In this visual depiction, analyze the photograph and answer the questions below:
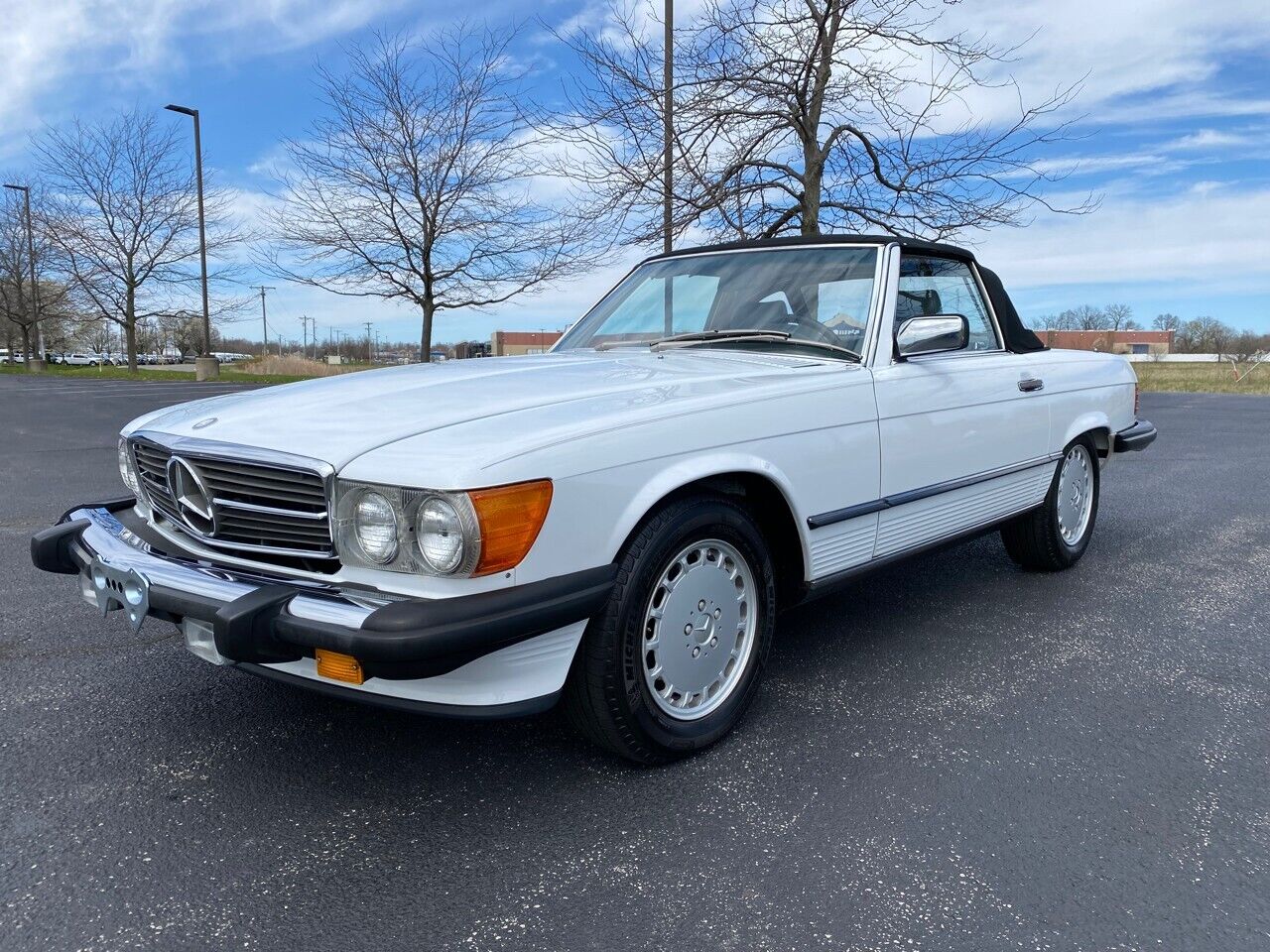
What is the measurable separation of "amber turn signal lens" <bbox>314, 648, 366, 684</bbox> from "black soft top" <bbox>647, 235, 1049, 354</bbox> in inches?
101

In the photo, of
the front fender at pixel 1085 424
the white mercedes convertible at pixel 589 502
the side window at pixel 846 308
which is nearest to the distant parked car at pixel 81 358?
the white mercedes convertible at pixel 589 502

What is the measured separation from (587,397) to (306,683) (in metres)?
1.05

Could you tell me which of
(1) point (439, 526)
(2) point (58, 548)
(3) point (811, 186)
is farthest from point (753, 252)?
(3) point (811, 186)

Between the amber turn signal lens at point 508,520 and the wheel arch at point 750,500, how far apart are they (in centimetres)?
26

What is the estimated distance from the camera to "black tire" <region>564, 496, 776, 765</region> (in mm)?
2400

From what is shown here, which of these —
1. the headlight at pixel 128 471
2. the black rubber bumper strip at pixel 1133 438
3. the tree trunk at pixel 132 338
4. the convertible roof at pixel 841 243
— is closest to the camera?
the headlight at pixel 128 471

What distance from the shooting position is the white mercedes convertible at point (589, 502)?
84.5 inches

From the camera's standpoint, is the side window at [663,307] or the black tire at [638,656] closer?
the black tire at [638,656]

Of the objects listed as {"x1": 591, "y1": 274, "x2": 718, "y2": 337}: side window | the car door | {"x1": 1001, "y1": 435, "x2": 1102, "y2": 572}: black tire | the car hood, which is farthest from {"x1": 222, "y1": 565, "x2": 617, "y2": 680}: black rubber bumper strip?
{"x1": 1001, "y1": 435, "x2": 1102, "y2": 572}: black tire

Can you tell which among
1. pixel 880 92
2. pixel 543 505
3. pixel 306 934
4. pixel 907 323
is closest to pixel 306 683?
pixel 306 934

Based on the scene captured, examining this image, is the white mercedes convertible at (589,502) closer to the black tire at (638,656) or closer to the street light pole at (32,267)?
the black tire at (638,656)

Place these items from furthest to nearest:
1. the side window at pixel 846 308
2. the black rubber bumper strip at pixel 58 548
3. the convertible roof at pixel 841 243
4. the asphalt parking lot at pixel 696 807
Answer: the convertible roof at pixel 841 243
the side window at pixel 846 308
the black rubber bumper strip at pixel 58 548
the asphalt parking lot at pixel 696 807

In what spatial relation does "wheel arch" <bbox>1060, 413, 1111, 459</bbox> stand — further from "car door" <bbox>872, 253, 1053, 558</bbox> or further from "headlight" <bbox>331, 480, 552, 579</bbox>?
"headlight" <bbox>331, 480, 552, 579</bbox>

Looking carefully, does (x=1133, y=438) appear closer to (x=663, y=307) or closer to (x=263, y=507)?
(x=663, y=307)
